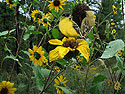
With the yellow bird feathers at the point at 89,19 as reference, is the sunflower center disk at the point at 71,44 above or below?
below

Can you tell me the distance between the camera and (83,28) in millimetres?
296

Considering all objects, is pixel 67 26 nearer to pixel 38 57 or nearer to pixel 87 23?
pixel 87 23

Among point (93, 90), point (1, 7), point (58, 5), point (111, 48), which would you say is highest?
point (1, 7)

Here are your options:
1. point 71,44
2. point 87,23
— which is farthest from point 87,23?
point 71,44

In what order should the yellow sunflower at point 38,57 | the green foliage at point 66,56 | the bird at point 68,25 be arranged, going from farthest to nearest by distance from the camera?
the yellow sunflower at point 38,57 → the green foliage at point 66,56 → the bird at point 68,25

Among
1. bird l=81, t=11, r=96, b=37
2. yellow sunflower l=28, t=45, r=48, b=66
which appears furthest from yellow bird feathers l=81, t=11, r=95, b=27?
yellow sunflower l=28, t=45, r=48, b=66

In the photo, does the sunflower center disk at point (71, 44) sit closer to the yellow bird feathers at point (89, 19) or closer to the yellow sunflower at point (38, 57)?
the yellow bird feathers at point (89, 19)

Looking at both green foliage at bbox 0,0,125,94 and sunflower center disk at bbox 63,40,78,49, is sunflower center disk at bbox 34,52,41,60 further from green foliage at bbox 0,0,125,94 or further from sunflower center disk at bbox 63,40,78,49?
sunflower center disk at bbox 63,40,78,49

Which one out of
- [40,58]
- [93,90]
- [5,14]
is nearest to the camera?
[93,90]

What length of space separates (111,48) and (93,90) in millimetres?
370

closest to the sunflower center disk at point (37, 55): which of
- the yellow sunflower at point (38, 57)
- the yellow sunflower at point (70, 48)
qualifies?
the yellow sunflower at point (38, 57)

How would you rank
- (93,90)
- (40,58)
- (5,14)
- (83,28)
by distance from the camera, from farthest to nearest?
(5,14) → (40,58) → (93,90) → (83,28)

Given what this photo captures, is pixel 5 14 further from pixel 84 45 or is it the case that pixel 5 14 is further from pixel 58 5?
pixel 84 45

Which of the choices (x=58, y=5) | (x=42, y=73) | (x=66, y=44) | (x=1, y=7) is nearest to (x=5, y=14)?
(x=1, y=7)
